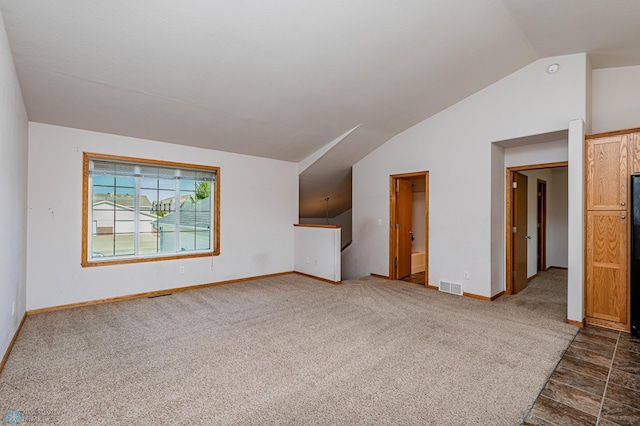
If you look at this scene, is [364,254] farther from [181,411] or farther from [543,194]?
[181,411]

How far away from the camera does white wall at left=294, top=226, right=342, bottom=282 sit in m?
5.32

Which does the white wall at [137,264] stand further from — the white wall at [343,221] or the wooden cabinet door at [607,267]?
the wooden cabinet door at [607,267]

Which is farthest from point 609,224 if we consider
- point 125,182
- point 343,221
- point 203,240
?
point 343,221

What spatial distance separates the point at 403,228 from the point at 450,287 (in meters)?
1.45

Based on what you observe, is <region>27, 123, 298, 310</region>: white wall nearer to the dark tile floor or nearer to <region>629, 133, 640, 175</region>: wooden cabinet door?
the dark tile floor

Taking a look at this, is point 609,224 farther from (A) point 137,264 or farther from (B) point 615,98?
(A) point 137,264

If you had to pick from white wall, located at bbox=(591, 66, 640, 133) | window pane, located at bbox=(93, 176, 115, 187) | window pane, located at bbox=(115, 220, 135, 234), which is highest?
white wall, located at bbox=(591, 66, 640, 133)

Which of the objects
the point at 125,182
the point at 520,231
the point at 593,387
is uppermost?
the point at 125,182

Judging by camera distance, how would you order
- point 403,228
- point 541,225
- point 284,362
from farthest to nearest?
point 541,225 → point 403,228 → point 284,362

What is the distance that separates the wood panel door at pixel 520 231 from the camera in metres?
4.77

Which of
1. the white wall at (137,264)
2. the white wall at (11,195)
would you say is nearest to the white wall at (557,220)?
the white wall at (137,264)

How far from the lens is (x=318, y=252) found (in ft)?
18.7

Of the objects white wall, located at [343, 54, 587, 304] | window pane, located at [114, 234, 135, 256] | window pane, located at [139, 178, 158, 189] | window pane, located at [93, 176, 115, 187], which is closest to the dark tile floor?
white wall, located at [343, 54, 587, 304]

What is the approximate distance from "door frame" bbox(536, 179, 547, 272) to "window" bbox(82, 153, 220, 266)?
651 cm
